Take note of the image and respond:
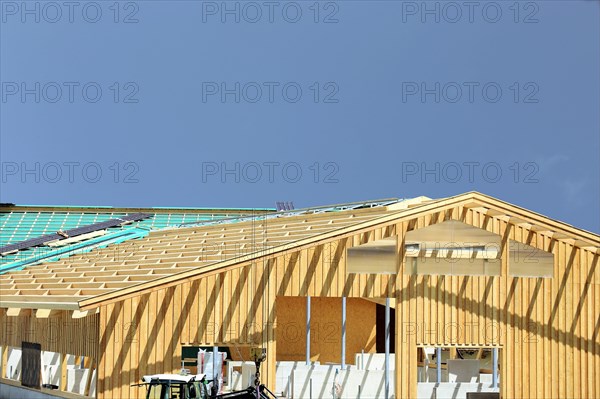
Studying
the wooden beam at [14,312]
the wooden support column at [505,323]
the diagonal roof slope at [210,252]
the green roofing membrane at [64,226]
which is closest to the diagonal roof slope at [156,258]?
the diagonal roof slope at [210,252]

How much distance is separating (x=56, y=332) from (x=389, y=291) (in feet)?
28.5

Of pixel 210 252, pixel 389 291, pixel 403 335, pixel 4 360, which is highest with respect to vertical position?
pixel 210 252

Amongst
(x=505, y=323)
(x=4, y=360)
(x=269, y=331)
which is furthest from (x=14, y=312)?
(x=505, y=323)

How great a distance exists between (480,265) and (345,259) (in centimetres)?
348

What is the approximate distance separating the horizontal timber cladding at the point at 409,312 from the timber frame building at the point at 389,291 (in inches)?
1.0

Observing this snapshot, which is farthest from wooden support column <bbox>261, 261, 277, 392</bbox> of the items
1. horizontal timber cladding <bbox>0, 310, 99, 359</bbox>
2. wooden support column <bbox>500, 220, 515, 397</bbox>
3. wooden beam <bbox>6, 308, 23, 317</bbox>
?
wooden beam <bbox>6, 308, 23, 317</bbox>

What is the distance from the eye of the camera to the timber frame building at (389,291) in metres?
22.1

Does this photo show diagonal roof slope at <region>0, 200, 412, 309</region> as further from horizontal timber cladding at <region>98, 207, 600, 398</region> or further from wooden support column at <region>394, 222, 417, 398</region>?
wooden support column at <region>394, 222, 417, 398</region>

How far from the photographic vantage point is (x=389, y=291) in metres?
23.9

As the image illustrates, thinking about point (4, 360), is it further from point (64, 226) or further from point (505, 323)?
point (505, 323)

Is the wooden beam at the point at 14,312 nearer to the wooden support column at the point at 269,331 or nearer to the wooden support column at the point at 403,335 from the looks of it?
the wooden support column at the point at 269,331

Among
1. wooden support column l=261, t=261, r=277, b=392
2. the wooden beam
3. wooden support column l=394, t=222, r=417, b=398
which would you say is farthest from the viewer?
wooden support column l=394, t=222, r=417, b=398

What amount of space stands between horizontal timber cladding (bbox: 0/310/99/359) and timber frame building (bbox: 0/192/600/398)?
0.07m

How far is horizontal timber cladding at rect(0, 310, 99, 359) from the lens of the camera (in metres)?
22.3
